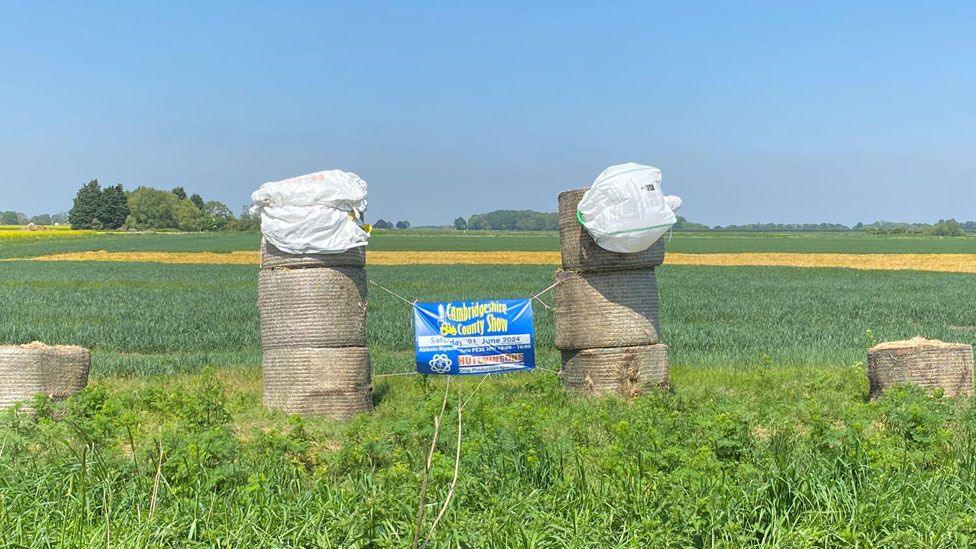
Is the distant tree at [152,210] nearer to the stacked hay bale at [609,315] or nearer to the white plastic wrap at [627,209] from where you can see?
the stacked hay bale at [609,315]

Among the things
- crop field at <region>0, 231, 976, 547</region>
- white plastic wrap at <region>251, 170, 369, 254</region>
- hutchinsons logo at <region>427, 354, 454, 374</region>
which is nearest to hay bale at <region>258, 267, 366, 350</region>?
white plastic wrap at <region>251, 170, 369, 254</region>

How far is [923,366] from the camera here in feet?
28.2

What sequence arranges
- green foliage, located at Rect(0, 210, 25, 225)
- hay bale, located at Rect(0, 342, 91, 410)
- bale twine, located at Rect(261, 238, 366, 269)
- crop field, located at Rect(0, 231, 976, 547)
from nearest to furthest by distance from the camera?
crop field, located at Rect(0, 231, 976, 547), hay bale, located at Rect(0, 342, 91, 410), bale twine, located at Rect(261, 238, 366, 269), green foliage, located at Rect(0, 210, 25, 225)

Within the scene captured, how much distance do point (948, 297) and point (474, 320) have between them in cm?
2277

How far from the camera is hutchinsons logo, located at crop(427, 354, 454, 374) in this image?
30.0 feet

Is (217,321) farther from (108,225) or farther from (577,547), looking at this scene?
(108,225)

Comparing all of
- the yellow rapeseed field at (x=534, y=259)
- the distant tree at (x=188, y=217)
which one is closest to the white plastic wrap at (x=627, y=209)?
the yellow rapeseed field at (x=534, y=259)

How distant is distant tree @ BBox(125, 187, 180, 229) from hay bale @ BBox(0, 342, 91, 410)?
13147 centimetres

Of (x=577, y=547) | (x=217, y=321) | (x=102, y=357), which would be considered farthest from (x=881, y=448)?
(x=217, y=321)

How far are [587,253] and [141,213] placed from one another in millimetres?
136417

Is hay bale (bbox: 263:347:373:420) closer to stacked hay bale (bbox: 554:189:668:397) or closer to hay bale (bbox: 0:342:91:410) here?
hay bale (bbox: 0:342:91:410)

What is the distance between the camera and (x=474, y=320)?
30.4 ft

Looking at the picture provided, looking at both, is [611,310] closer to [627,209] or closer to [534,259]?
[627,209]

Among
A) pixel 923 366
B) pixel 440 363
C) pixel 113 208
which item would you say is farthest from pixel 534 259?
pixel 113 208
